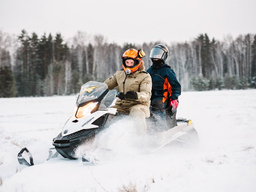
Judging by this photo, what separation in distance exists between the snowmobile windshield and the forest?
3012 cm

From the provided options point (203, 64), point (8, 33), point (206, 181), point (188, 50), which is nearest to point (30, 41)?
point (8, 33)

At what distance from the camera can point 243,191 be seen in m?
2.27

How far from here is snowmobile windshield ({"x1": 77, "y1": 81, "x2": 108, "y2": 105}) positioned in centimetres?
339

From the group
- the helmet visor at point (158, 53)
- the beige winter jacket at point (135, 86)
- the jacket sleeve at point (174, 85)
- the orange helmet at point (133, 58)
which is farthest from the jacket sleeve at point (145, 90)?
the helmet visor at point (158, 53)

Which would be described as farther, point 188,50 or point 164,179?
point 188,50

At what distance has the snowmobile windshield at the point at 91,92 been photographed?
339 cm

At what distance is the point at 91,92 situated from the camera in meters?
3.45

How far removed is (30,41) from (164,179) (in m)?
40.8

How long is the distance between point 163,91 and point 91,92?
1813 mm

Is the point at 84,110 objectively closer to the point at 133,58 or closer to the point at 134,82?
the point at 134,82

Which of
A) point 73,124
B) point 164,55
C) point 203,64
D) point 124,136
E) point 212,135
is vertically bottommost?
point 212,135

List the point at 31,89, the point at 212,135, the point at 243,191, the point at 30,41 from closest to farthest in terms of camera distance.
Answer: the point at 243,191
the point at 212,135
the point at 31,89
the point at 30,41

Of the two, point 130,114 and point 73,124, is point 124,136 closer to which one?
point 130,114

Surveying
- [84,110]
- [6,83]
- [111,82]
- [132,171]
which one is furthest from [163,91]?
[6,83]
